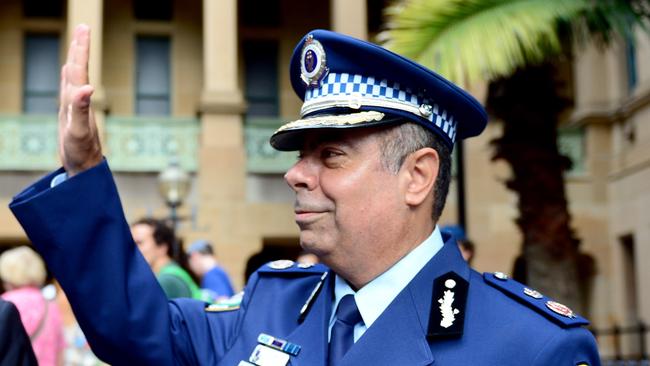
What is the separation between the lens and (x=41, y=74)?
2342 centimetres

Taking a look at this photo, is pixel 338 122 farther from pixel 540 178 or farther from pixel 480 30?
pixel 540 178

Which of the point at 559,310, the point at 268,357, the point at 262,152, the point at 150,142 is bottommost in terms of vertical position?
the point at 268,357

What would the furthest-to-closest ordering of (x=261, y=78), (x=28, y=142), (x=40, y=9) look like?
(x=261, y=78) < (x=40, y=9) < (x=28, y=142)

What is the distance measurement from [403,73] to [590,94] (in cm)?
1979

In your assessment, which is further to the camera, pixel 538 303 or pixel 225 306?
pixel 225 306

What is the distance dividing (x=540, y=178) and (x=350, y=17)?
1152 centimetres

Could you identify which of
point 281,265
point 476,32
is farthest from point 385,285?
point 476,32

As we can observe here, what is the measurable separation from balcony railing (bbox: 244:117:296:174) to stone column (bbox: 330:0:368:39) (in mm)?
2563

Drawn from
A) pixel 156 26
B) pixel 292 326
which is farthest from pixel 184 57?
pixel 292 326

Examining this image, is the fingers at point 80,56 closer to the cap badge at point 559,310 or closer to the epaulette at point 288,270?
the epaulette at point 288,270

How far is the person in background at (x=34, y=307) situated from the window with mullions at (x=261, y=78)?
17874 millimetres

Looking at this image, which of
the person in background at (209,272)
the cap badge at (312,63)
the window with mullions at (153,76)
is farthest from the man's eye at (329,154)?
the window with mullions at (153,76)

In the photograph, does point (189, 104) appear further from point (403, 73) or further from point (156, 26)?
point (403, 73)

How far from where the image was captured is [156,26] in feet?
78.5
